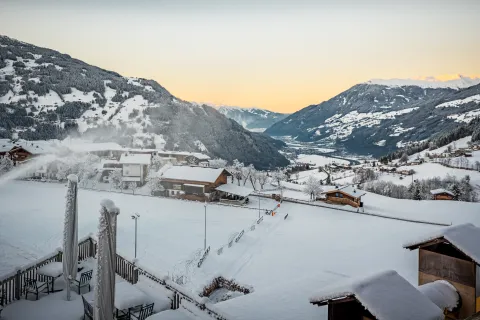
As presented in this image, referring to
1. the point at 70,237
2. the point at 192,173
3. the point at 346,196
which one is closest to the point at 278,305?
the point at 70,237

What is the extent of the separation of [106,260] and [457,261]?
954cm

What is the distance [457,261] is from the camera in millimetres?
9906

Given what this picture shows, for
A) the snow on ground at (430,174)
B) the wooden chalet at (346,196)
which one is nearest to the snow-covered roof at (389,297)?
the wooden chalet at (346,196)

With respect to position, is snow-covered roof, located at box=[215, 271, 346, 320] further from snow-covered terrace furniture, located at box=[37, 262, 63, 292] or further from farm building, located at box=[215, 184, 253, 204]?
farm building, located at box=[215, 184, 253, 204]

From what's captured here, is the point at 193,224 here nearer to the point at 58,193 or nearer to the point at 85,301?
the point at 58,193

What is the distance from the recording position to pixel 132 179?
178 feet

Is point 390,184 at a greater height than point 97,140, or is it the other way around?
point 97,140

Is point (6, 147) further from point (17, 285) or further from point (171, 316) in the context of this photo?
point (171, 316)

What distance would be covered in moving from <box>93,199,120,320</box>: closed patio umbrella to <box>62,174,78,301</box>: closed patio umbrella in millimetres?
3836

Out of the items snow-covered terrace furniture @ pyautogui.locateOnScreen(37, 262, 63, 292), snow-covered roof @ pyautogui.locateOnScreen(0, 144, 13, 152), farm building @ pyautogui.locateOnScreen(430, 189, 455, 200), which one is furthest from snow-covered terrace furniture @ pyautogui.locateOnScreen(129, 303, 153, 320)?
snow-covered roof @ pyautogui.locateOnScreen(0, 144, 13, 152)

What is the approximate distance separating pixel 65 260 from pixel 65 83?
15978cm

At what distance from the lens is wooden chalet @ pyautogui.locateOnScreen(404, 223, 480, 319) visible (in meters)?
9.40

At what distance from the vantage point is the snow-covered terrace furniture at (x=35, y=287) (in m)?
10.5

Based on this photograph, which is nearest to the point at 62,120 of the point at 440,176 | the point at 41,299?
the point at 440,176
